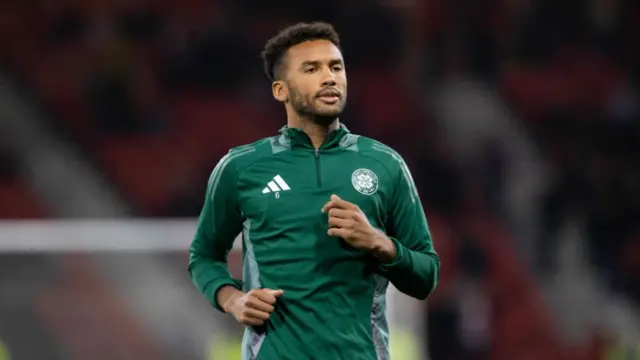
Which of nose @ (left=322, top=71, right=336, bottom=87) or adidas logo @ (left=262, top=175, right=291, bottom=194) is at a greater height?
nose @ (left=322, top=71, right=336, bottom=87)

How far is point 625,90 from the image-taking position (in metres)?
8.80

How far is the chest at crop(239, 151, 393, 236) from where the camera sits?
243cm

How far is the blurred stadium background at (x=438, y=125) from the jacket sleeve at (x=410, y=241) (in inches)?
181

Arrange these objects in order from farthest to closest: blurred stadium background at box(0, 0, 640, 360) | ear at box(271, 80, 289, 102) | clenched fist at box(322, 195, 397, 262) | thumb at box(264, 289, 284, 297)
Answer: blurred stadium background at box(0, 0, 640, 360) < ear at box(271, 80, 289, 102) < thumb at box(264, 289, 284, 297) < clenched fist at box(322, 195, 397, 262)

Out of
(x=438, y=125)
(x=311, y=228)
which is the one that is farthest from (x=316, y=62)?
(x=438, y=125)

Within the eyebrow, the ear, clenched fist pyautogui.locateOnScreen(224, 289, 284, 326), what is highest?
the eyebrow

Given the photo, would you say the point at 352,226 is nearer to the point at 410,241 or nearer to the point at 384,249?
the point at 384,249

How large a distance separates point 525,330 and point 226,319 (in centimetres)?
309

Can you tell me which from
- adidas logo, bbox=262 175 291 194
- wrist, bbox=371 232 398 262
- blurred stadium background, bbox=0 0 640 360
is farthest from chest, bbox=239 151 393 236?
blurred stadium background, bbox=0 0 640 360

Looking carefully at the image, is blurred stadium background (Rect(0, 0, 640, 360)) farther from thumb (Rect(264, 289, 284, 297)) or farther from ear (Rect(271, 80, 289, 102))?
thumb (Rect(264, 289, 284, 297))

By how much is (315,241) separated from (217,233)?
0.28 meters

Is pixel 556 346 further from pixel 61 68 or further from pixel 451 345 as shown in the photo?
pixel 61 68

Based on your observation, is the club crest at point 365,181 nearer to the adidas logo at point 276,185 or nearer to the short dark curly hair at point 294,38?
the adidas logo at point 276,185

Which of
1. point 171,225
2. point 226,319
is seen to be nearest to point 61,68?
point 171,225
